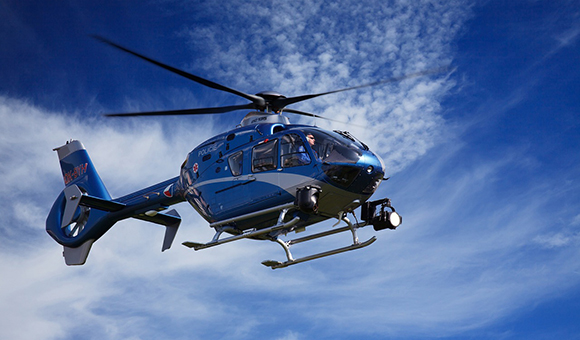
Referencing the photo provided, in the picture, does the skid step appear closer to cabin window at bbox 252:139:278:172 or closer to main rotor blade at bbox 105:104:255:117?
cabin window at bbox 252:139:278:172

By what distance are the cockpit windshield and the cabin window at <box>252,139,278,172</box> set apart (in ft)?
3.55

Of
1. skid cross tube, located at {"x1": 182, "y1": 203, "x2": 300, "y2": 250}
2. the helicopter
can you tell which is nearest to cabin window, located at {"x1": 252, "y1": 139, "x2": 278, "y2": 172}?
the helicopter

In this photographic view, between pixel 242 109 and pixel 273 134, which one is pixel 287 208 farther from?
pixel 242 109

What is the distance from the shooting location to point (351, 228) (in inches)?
707

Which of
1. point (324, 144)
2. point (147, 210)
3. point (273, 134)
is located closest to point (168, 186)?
point (147, 210)

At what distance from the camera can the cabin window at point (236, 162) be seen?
60.6ft

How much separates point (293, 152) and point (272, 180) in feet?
3.35

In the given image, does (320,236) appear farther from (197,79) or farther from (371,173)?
(197,79)

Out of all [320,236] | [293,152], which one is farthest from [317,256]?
[293,152]

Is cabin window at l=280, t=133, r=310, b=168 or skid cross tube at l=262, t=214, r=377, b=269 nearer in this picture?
cabin window at l=280, t=133, r=310, b=168

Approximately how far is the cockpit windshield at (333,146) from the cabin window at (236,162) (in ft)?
7.74

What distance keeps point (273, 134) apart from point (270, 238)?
319cm

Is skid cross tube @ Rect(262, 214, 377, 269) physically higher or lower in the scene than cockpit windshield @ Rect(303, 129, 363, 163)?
lower

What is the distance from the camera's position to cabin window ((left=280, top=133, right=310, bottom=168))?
1705 cm
